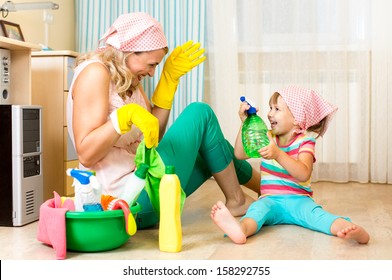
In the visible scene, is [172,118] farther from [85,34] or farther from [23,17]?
[23,17]

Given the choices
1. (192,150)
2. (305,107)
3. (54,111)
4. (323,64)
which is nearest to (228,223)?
(192,150)

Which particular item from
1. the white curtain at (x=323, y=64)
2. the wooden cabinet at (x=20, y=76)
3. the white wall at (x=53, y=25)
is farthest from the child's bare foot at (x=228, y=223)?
the white curtain at (x=323, y=64)

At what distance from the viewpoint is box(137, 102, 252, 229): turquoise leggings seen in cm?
194

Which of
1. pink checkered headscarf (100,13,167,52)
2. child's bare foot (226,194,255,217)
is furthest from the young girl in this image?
pink checkered headscarf (100,13,167,52)

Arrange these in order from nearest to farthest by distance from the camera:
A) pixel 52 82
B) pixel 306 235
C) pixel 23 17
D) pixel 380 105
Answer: pixel 306 235 → pixel 52 82 → pixel 23 17 → pixel 380 105

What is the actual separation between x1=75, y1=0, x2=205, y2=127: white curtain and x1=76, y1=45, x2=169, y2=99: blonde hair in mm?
1629

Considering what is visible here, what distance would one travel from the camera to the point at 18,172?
2141 millimetres

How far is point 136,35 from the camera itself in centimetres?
190

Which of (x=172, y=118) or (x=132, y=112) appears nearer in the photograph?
(x=132, y=112)

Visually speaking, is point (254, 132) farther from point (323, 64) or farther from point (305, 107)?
point (323, 64)

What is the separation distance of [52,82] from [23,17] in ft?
1.49

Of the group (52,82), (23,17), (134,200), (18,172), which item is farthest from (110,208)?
(23,17)

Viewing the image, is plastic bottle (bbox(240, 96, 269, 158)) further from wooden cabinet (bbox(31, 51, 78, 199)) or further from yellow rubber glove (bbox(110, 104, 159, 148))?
wooden cabinet (bbox(31, 51, 78, 199))

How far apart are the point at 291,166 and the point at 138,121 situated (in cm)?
56
